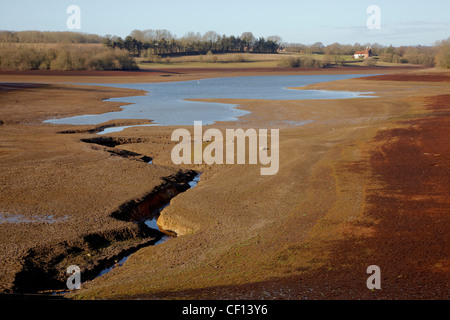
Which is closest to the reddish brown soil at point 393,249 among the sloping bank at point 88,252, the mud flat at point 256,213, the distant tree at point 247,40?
the mud flat at point 256,213

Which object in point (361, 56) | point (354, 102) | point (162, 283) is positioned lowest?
point (162, 283)

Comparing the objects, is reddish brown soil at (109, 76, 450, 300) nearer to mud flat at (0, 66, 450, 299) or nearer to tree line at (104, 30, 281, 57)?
mud flat at (0, 66, 450, 299)

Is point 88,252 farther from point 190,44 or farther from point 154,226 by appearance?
point 190,44

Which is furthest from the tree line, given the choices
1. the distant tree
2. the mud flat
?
the mud flat

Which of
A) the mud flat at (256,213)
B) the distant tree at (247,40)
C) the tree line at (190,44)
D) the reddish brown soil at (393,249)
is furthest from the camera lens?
the distant tree at (247,40)

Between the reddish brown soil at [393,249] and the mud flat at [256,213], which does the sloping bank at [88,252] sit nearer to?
the mud flat at [256,213]

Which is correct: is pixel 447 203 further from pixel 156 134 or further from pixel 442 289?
pixel 156 134

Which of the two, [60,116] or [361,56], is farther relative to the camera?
[361,56]
